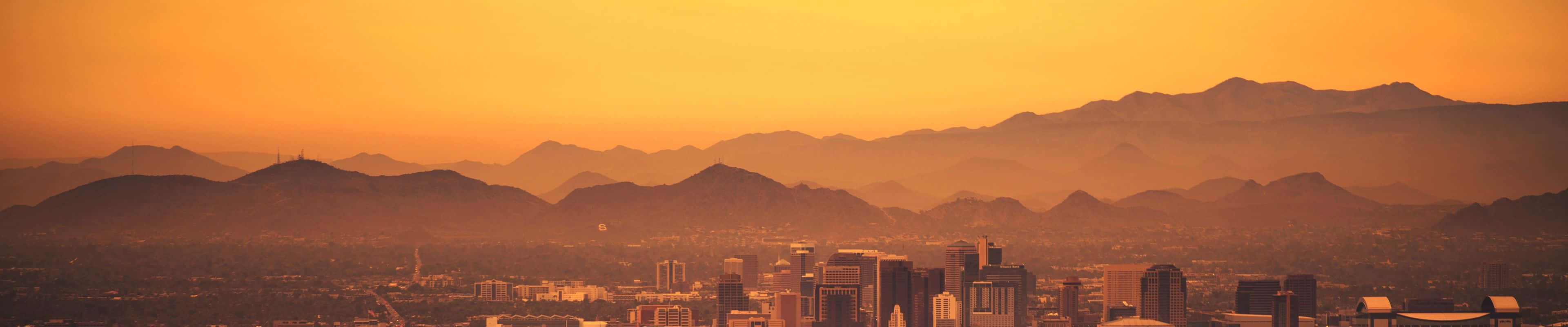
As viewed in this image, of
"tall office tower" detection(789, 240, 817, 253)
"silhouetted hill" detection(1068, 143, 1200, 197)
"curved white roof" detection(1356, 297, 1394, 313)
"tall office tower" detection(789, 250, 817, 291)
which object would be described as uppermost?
"silhouetted hill" detection(1068, 143, 1200, 197)

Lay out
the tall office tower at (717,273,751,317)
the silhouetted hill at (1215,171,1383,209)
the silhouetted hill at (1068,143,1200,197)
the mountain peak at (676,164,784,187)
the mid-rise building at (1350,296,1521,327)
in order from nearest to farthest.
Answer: the mid-rise building at (1350,296,1521,327)
the tall office tower at (717,273,751,317)
the mountain peak at (676,164,784,187)
the silhouetted hill at (1215,171,1383,209)
the silhouetted hill at (1068,143,1200,197)

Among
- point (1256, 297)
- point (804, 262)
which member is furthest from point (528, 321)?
point (1256, 297)

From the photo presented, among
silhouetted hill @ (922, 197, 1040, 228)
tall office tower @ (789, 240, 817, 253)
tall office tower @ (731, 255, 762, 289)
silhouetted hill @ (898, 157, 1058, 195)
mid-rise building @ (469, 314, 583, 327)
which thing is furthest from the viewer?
silhouetted hill @ (898, 157, 1058, 195)

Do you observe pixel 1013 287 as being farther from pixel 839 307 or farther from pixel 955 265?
pixel 839 307

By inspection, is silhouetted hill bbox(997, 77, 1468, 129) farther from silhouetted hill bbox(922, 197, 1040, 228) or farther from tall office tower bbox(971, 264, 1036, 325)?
tall office tower bbox(971, 264, 1036, 325)

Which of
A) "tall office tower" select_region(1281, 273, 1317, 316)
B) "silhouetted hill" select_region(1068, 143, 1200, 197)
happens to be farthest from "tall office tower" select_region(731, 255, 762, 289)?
"silhouetted hill" select_region(1068, 143, 1200, 197)
